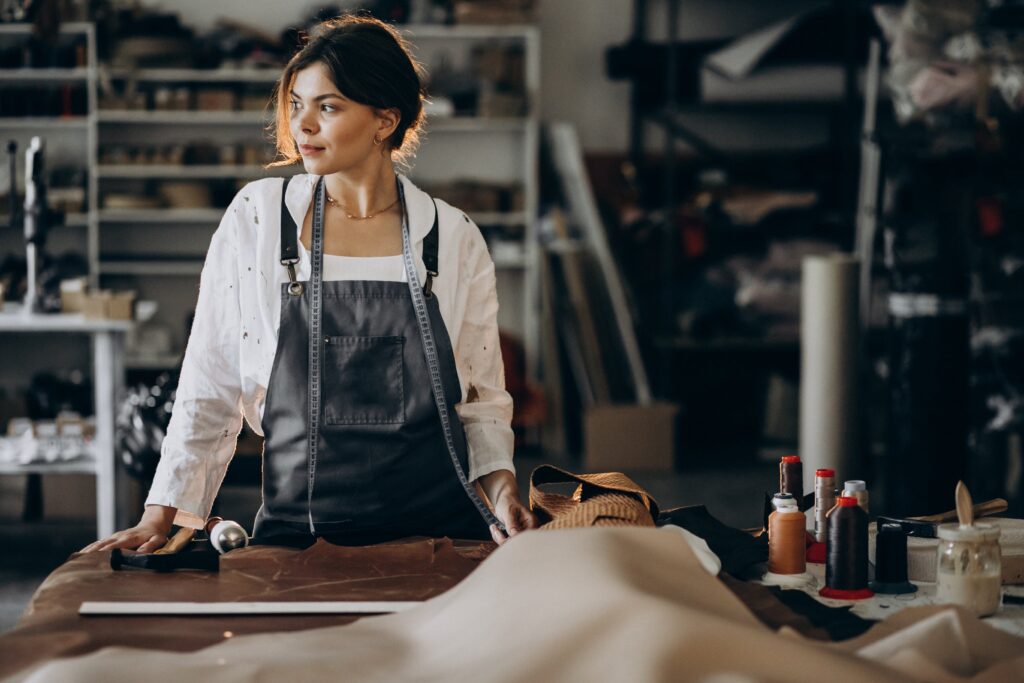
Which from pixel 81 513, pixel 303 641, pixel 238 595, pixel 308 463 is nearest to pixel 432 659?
pixel 303 641

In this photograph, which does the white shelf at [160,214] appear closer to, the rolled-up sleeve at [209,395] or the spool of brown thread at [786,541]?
the rolled-up sleeve at [209,395]

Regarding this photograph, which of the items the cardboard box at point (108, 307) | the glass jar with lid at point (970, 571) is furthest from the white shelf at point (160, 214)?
the glass jar with lid at point (970, 571)

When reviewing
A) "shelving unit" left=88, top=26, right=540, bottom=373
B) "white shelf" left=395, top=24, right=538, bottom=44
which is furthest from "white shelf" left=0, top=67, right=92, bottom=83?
"white shelf" left=395, top=24, right=538, bottom=44

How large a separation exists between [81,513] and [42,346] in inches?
93.6

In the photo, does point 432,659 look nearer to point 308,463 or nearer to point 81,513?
point 308,463

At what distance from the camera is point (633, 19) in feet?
26.4

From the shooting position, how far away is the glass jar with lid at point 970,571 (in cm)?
188

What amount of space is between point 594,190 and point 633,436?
1.76 meters

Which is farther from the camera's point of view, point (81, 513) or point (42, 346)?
point (42, 346)

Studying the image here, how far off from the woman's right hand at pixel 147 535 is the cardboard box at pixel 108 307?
2740 mm

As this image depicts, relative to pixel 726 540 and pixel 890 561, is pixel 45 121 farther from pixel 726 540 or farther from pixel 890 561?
pixel 890 561

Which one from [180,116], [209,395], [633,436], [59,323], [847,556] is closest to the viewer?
[847,556]

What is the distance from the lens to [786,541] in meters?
2.00

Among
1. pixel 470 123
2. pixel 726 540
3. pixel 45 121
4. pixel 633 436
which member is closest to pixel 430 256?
pixel 726 540
